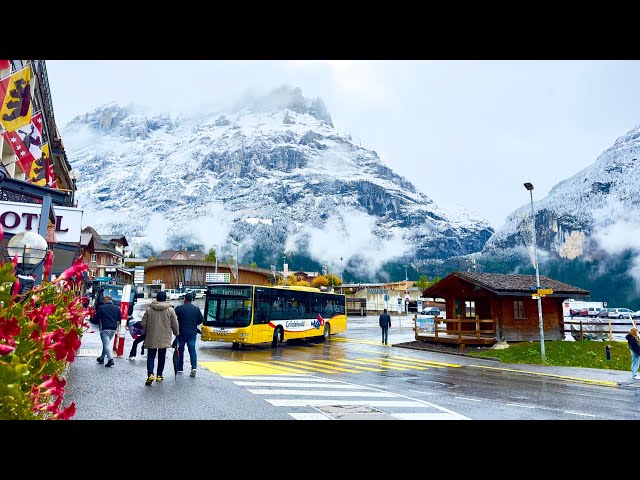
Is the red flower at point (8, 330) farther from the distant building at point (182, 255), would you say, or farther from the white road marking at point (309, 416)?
the distant building at point (182, 255)

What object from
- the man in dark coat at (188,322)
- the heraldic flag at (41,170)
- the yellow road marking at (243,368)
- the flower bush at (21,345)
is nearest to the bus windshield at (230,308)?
the yellow road marking at (243,368)

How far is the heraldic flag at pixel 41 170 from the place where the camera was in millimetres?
19336

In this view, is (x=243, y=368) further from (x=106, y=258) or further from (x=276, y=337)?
(x=106, y=258)

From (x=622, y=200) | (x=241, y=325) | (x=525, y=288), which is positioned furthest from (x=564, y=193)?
(x=241, y=325)

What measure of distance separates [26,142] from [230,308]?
10.8 metres

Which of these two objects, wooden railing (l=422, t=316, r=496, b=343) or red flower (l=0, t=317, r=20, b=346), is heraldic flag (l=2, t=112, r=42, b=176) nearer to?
red flower (l=0, t=317, r=20, b=346)

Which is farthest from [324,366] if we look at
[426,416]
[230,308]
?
[426,416]

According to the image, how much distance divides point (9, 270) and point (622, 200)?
107 metres

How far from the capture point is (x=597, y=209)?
9475cm

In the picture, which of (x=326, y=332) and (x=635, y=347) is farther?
(x=326, y=332)

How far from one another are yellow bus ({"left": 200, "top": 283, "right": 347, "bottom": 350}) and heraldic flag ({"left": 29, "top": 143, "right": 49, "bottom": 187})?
8.76m
